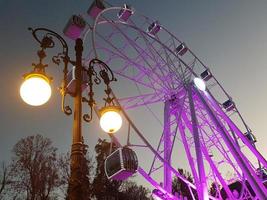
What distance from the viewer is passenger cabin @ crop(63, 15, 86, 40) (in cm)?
858

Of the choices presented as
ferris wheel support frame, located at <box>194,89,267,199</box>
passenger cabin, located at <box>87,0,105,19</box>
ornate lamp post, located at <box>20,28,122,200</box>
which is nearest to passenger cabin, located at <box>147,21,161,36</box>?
passenger cabin, located at <box>87,0,105,19</box>

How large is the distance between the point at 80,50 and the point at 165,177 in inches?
360

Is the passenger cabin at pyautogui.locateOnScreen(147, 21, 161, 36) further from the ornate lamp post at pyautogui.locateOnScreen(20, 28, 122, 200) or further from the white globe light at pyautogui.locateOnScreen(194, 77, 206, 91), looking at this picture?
the ornate lamp post at pyautogui.locateOnScreen(20, 28, 122, 200)

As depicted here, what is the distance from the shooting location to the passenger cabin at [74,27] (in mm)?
8584

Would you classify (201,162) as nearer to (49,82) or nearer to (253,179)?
(253,179)

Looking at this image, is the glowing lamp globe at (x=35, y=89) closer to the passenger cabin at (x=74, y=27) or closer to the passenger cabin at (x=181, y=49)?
the passenger cabin at (x=74, y=27)

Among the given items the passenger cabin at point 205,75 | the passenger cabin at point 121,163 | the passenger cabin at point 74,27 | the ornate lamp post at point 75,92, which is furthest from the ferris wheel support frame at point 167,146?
the ornate lamp post at point 75,92

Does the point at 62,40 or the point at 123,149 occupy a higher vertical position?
the point at 62,40

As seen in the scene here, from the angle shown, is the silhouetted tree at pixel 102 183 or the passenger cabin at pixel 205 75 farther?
the silhouetted tree at pixel 102 183

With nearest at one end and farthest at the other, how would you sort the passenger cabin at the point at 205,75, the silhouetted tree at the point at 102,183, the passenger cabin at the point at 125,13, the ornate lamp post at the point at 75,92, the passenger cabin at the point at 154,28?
the ornate lamp post at the point at 75,92 < the passenger cabin at the point at 125,13 < the passenger cabin at the point at 154,28 < the passenger cabin at the point at 205,75 < the silhouetted tree at the point at 102,183

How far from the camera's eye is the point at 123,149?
474cm

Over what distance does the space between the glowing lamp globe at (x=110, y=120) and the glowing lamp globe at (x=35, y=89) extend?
760 millimetres

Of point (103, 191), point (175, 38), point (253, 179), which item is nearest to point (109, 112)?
point (253, 179)

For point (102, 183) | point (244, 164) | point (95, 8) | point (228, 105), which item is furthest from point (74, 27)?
point (102, 183)
